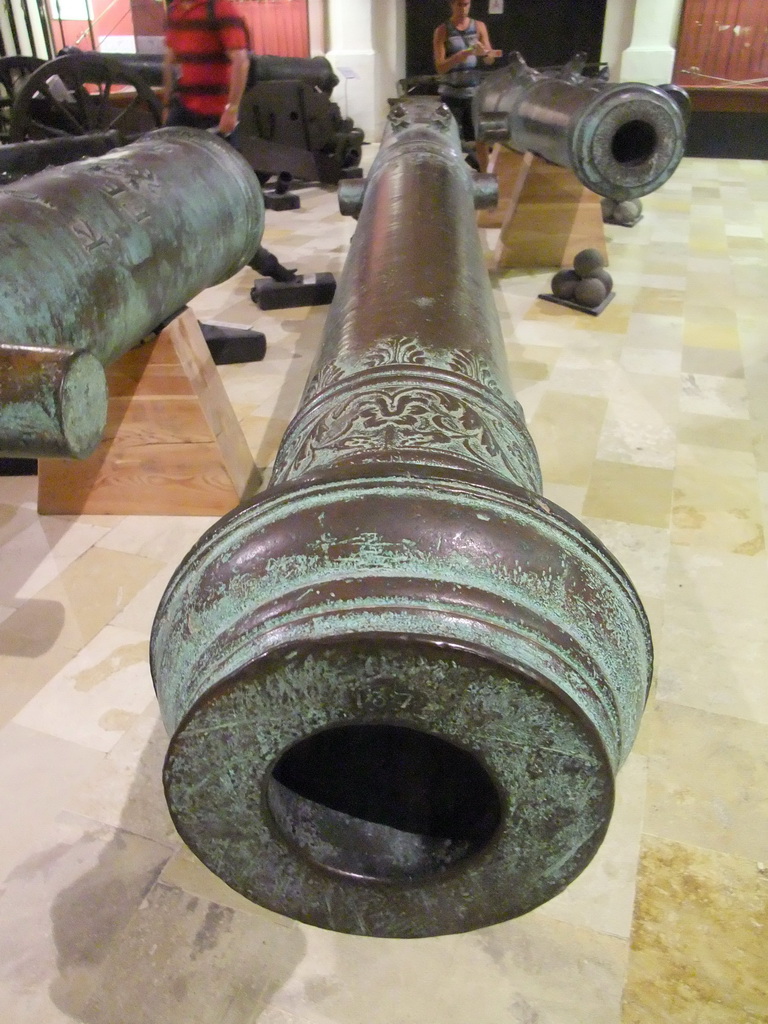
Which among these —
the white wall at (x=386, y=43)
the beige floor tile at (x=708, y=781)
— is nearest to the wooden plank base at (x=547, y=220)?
the beige floor tile at (x=708, y=781)

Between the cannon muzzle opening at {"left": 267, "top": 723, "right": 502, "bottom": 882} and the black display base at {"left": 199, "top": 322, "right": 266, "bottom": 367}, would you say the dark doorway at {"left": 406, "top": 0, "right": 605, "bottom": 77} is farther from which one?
the cannon muzzle opening at {"left": 267, "top": 723, "right": 502, "bottom": 882}

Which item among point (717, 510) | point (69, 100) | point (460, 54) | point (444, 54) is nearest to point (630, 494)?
point (717, 510)

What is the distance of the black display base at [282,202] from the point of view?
22.4 ft

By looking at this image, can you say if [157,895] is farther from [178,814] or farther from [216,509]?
[216,509]

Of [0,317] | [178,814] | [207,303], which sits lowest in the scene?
[207,303]

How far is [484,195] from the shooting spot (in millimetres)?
3398

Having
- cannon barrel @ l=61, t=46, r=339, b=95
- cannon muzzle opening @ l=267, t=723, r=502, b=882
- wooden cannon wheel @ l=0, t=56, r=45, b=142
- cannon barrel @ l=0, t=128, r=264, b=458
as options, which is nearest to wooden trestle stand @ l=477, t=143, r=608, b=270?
cannon barrel @ l=0, t=128, r=264, b=458

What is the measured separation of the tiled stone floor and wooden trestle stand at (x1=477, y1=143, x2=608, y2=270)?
2.23 metres

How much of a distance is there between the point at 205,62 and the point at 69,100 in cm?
72

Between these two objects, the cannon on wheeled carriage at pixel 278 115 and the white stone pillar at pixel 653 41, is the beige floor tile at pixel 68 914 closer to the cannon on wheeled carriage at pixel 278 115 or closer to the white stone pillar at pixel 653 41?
the cannon on wheeled carriage at pixel 278 115

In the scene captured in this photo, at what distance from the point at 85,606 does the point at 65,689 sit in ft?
1.07

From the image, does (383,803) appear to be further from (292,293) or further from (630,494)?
(292,293)

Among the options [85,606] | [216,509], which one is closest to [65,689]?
[85,606]

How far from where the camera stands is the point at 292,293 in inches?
177
